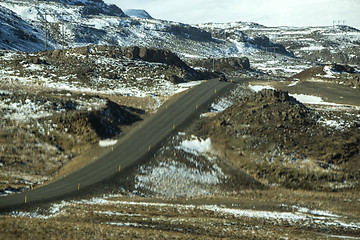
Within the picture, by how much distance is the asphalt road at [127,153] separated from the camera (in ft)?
63.3

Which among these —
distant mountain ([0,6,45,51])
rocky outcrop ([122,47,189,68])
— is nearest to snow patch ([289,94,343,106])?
rocky outcrop ([122,47,189,68])

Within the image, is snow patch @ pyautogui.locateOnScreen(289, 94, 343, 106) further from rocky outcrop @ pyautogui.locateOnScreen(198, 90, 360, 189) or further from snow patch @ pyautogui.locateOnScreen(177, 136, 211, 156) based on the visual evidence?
snow patch @ pyautogui.locateOnScreen(177, 136, 211, 156)

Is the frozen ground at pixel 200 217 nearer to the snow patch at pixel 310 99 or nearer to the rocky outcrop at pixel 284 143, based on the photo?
the rocky outcrop at pixel 284 143

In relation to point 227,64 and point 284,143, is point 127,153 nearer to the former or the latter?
point 284,143

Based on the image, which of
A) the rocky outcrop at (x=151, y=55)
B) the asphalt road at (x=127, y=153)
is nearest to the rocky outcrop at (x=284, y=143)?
the asphalt road at (x=127, y=153)

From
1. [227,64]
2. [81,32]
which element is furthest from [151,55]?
[81,32]

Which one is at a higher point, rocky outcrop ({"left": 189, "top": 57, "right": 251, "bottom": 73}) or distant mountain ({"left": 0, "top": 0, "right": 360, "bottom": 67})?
distant mountain ({"left": 0, "top": 0, "right": 360, "bottom": 67})

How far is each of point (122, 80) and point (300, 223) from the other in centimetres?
4113

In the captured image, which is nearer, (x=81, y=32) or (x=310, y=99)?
(x=310, y=99)

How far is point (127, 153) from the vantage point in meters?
26.3

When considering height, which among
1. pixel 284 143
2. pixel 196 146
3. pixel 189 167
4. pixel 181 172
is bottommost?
pixel 181 172

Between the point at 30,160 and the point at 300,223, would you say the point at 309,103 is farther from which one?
the point at 30,160

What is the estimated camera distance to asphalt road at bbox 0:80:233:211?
19297 mm

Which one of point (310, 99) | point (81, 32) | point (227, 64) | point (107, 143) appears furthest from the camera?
point (81, 32)
